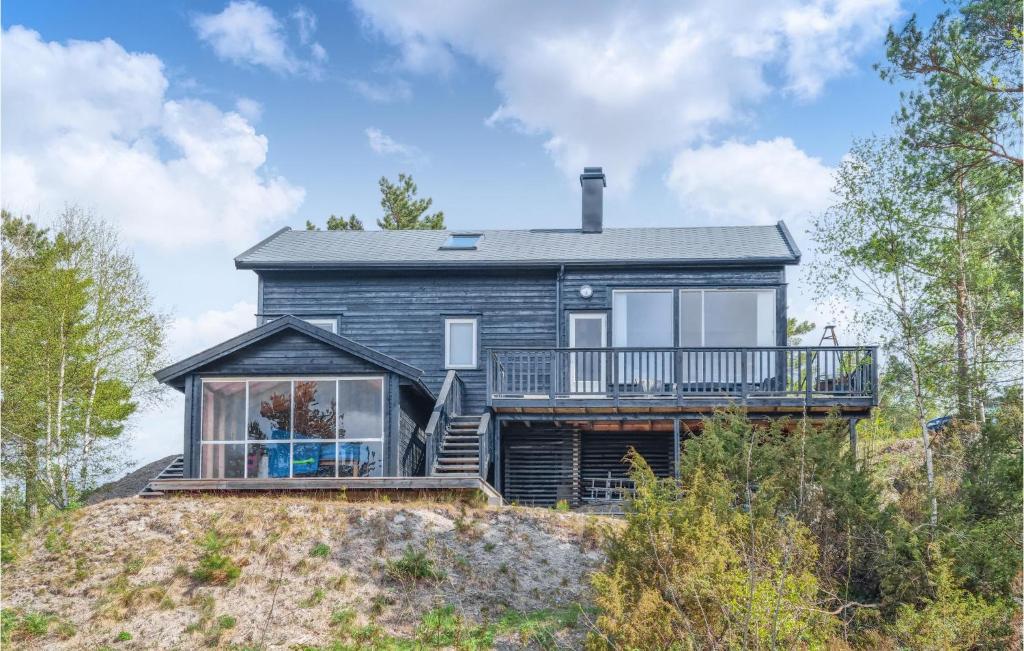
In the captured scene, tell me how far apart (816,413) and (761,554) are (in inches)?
326

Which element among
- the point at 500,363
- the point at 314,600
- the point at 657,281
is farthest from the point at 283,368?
the point at 657,281

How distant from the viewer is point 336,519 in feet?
45.4

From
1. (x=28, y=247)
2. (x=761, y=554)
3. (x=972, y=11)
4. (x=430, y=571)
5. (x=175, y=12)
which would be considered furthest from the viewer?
(x=28, y=247)

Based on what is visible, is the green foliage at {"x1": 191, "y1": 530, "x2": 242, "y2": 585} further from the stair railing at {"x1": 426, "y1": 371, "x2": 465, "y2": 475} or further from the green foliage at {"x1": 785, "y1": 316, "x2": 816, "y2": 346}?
the green foliage at {"x1": 785, "y1": 316, "x2": 816, "y2": 346}

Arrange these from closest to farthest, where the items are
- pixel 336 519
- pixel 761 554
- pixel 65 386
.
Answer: pixel 761 554
pixel 336 519
pixel 65 386

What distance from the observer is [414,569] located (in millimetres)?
12445

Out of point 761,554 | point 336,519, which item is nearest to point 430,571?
point 336,519

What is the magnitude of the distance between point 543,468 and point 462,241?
5.31m

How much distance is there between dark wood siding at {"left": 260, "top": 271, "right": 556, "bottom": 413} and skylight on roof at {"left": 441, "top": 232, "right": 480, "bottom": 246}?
1.05 metres

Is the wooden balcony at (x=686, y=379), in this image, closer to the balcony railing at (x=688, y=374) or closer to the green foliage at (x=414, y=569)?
the balcony railing at (x=688, y=374)

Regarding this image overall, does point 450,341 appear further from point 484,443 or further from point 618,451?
point 484,443

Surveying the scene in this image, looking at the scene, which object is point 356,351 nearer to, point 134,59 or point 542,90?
point 542,90

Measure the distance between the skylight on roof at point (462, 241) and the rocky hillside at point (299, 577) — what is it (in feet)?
26.5

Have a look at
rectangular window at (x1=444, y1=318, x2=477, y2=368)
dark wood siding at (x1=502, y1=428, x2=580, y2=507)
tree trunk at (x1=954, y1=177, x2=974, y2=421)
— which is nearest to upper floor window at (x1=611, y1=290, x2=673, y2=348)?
dark wood siding at (x1=502, y1=428, x2=580, y2=507)
